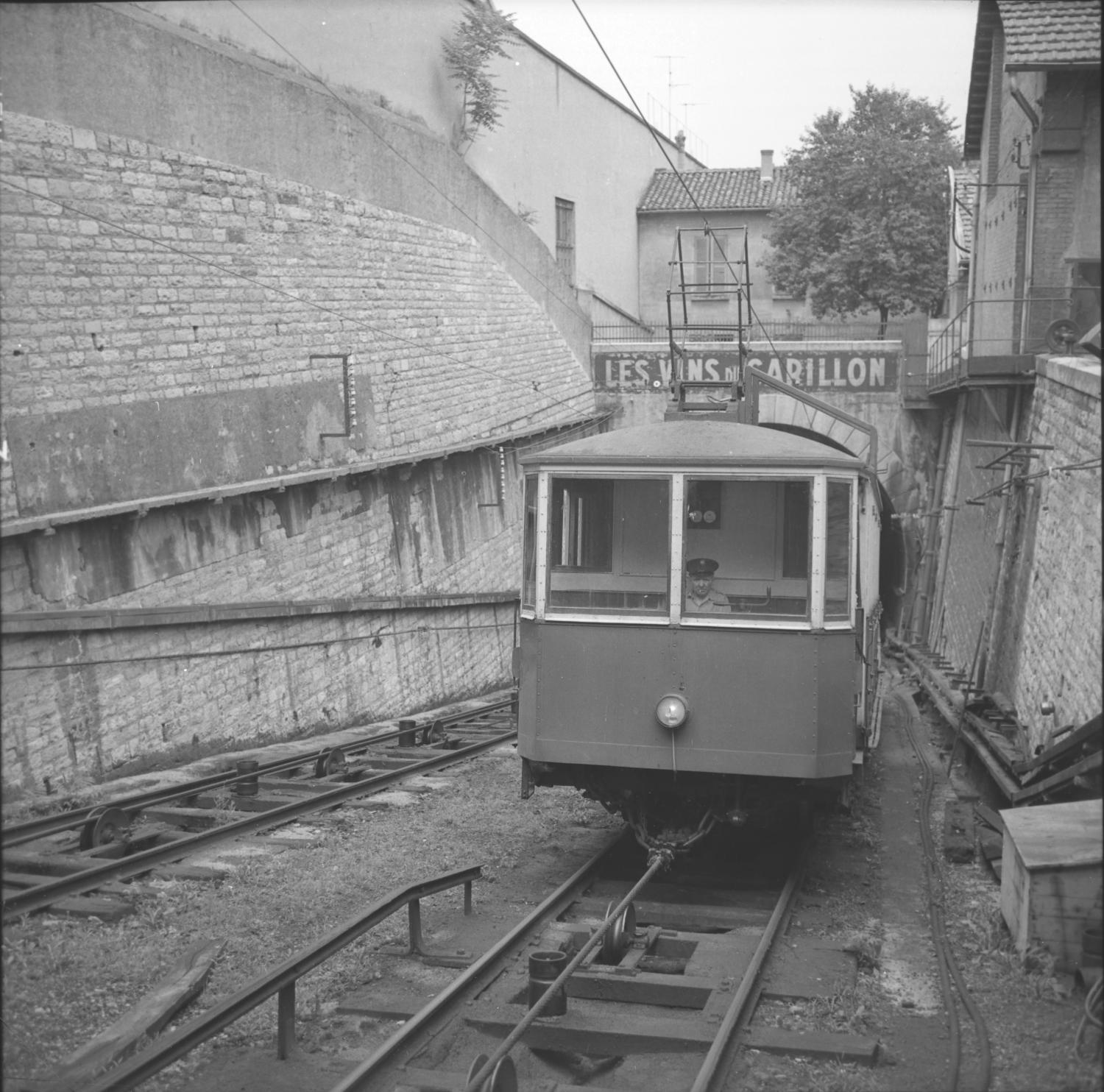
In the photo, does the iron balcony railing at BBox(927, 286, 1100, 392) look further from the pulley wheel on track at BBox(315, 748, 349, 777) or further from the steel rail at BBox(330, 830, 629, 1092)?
the steel rail at BBox(330, 830, 629, 1092)

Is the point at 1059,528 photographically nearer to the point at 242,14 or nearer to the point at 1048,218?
the point at 1048,218

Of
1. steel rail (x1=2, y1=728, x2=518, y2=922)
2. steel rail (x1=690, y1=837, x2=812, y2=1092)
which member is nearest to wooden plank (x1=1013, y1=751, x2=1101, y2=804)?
steel rail (x1=690, y1=837, x2=812, y2=1092)

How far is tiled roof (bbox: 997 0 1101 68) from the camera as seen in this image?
1432 centimetres

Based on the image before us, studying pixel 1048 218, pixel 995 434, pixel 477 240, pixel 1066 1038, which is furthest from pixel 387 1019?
pixel 477 240

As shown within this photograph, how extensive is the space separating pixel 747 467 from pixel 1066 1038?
3.48 meters

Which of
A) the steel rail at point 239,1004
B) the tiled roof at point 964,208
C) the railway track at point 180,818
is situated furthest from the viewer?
the tiled roof at point 964,208

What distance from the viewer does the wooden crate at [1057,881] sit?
241 inches

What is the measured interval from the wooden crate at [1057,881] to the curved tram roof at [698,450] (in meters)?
2.39

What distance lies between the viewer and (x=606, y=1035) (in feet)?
19.0

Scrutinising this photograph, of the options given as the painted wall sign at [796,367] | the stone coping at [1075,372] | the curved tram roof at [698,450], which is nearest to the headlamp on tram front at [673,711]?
the curved tram roof at [698,450]

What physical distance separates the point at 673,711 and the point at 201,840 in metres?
3.25

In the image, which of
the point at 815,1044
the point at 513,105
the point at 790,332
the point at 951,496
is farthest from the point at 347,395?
the point at 790,332

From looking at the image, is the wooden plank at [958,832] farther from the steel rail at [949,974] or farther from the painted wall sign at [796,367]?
the painted wall sign at [796,367]

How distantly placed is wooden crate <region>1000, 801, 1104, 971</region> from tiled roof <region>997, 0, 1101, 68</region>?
10.5m
